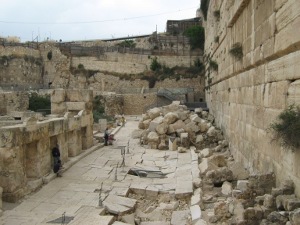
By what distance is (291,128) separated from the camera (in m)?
4.89

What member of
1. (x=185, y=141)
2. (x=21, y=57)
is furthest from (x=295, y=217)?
(x=21, y=57)

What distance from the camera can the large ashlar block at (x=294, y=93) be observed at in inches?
201

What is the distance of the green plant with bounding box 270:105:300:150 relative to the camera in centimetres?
485

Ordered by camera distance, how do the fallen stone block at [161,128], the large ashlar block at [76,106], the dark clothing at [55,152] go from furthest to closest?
the fallen stone block at [161,128]
the large ashlar block at [76,106]
the dark clothing at [55,152]

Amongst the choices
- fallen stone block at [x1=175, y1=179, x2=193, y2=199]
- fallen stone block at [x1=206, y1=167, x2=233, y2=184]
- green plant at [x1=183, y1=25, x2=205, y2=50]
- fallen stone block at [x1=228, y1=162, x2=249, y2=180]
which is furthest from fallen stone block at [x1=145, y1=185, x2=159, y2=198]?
green plant at [x1=183, y1=25, x2=205, y2=50]

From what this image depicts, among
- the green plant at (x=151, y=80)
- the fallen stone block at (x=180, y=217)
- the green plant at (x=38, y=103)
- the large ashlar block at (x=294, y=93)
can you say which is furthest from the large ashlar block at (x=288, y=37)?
the green plant at (x=151, y=80)

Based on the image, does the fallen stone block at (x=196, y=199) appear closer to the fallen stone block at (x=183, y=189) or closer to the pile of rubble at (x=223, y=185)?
the pile of rubble at (x=223, y=185)

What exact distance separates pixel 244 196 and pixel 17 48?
36294 millimetres

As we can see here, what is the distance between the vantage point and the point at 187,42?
135 feet

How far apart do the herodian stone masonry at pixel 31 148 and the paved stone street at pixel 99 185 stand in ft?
1.18

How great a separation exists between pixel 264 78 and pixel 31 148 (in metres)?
5.89

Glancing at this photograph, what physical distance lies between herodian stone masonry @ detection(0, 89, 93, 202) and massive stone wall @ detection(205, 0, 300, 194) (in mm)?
5103

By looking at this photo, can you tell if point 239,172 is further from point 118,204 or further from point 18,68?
point 18,68

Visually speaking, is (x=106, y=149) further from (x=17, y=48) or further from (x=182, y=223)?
(x=17, y=48)
